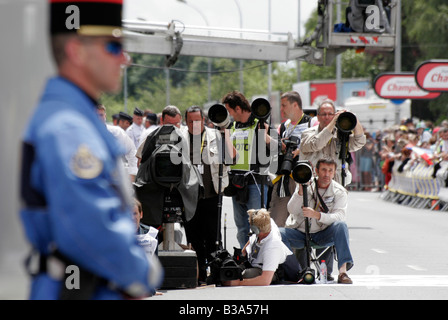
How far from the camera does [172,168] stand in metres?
8.97

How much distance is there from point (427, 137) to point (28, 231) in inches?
908

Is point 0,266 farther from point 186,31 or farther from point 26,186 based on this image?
point 186,31

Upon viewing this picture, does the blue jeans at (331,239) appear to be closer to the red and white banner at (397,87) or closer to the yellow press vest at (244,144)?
the yellow press vest at (244,144)

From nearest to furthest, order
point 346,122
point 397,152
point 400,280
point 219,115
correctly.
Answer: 1. point 219,115
2. point 346,122
3. point 400,280
4. point 397,152

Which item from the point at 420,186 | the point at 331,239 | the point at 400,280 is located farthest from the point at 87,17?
the point at 420,186

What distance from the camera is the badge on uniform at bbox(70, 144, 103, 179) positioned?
256cm

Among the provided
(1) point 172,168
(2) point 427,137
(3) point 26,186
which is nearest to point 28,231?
(3) point 26,186

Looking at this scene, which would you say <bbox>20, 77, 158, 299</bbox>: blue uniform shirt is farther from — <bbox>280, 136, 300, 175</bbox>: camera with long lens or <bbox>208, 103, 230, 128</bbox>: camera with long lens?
<bbox>280, 136, 300, 175</bbox>: camera with long lens

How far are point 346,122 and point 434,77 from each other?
1557 cm

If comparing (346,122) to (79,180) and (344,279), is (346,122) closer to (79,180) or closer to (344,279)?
(344,279)

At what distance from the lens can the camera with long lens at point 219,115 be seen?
928 centimetres

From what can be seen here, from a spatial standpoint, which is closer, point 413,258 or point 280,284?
point 280,284

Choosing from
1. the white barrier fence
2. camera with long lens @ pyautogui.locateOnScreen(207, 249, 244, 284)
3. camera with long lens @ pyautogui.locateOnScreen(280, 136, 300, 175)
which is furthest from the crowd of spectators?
camera with long lens @ pyautogui.locateOnScreen(207, 249, 244, 284)

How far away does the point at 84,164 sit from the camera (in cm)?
257
